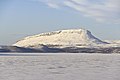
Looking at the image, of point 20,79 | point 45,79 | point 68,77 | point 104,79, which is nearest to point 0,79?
point 20,79

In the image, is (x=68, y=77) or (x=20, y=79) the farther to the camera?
(x=68, y=77)

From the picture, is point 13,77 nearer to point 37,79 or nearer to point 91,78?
point 37,79

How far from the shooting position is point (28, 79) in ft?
78.4

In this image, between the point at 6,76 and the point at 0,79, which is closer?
the point at 0,79

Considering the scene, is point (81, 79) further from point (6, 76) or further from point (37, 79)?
point (6, 76)

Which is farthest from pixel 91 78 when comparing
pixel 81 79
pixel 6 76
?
pixel 6 76

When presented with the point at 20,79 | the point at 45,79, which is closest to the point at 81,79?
the point at 45,79

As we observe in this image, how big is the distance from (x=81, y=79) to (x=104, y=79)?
61.0 inches

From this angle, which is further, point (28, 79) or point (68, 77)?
point (68, 77)

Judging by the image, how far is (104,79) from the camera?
968 inches

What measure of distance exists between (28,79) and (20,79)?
1.70 ft

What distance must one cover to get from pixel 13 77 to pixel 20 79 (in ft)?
3.70

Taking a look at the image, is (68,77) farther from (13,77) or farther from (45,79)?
(13,77)

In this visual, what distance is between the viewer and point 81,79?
2448cm
